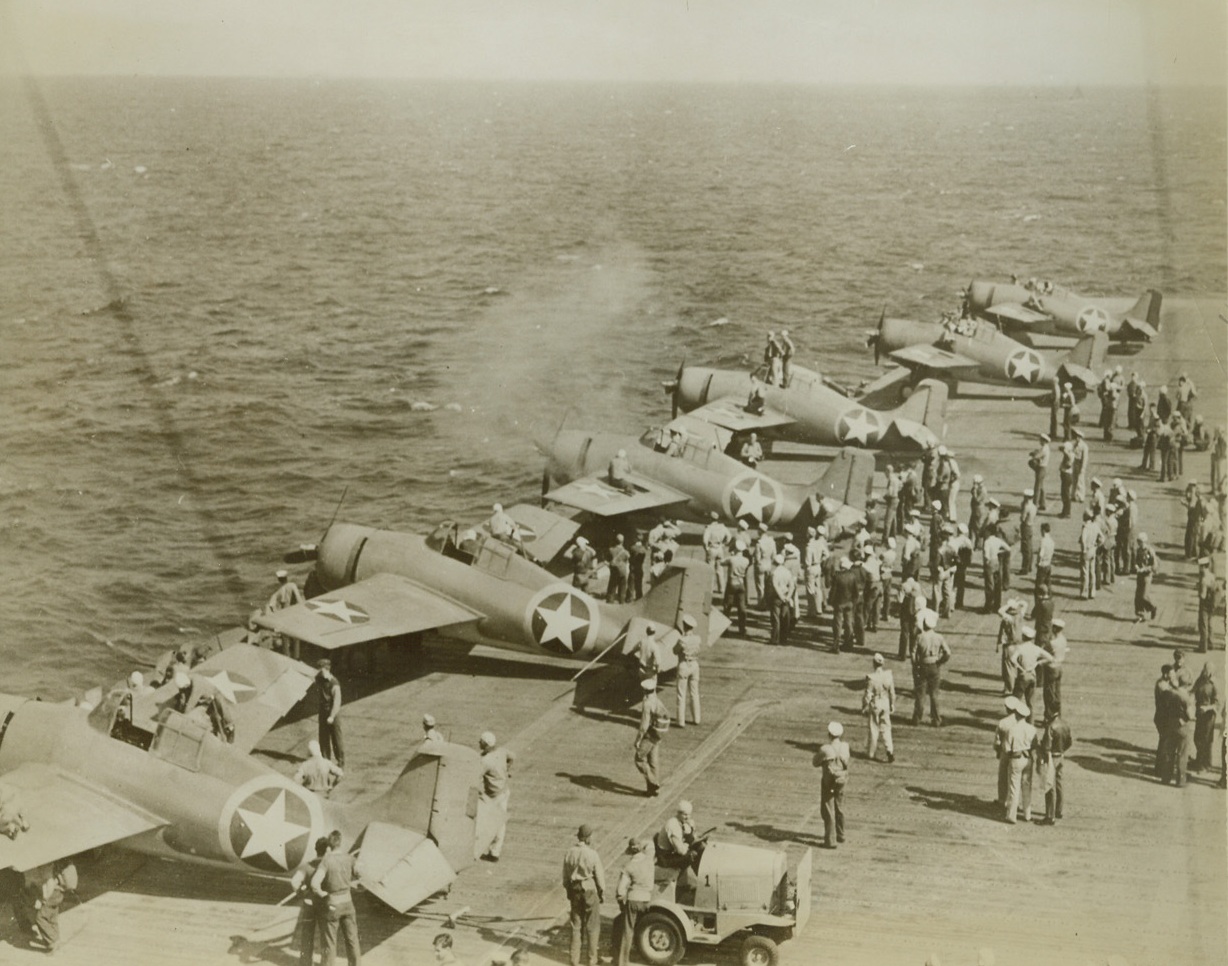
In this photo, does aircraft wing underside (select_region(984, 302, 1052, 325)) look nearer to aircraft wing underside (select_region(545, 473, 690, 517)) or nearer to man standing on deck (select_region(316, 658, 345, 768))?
aircraft wing underside (select_region(545, 473, 690, 517))

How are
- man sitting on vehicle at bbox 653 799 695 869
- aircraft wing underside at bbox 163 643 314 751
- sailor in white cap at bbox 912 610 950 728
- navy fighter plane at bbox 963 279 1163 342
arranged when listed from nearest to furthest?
man sitting on vehicle at bbox 653 799 695 869 < aircraft wing underside at bbox 163 643 314 751 < sailor in white cap at bbox 912 610 950 728 < navy fighter plane at bbox 963 279 1163 342

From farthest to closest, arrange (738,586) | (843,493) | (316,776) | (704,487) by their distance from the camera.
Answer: (704,487)
(843,493)
(738,586)
(316,776)

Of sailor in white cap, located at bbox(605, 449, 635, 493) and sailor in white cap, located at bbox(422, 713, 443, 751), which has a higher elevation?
sailor in white cap, located at bbox(422, 713, 443, 751)

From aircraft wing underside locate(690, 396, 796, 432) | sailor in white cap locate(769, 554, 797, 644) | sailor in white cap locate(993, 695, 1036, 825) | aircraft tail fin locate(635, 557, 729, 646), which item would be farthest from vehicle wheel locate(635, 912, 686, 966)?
aircraft wing underside locate(690, 396, 796, 432)

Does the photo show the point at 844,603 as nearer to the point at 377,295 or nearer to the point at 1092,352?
the point at 1092,352

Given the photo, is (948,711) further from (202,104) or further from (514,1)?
(202,104)

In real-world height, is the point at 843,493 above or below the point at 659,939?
above

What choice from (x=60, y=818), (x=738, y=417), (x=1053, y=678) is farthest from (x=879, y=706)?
(x=738, y=417)
